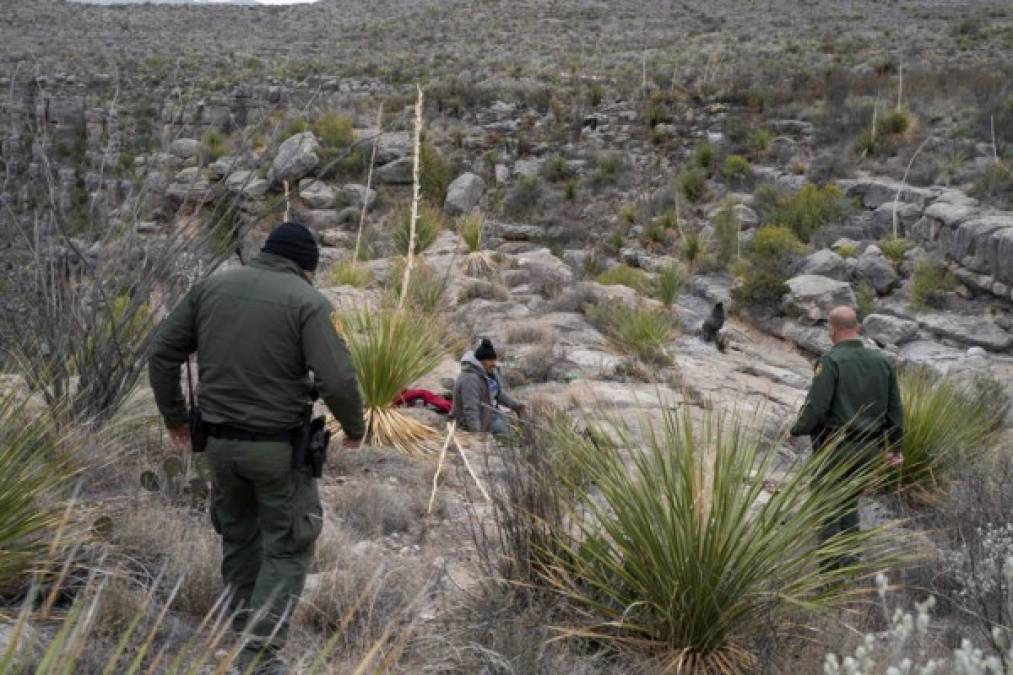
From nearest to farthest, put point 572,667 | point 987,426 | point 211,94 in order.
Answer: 1. point 572,667
2. point 987,426
3. point 211,94

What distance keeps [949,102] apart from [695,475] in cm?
2017

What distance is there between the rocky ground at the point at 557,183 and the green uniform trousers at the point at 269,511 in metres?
0.29

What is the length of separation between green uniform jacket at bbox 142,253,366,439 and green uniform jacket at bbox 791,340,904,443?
2.81 metres

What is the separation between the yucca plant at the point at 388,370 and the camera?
7305mm

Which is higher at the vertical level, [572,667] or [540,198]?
[572,667]

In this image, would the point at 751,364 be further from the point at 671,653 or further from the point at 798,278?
the point at 671,653

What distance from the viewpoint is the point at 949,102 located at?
20.7m

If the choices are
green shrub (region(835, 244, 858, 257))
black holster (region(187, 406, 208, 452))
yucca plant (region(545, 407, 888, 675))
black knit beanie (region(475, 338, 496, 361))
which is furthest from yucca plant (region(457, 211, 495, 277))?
→ yucca plant (region(545, 407, 888, 675))

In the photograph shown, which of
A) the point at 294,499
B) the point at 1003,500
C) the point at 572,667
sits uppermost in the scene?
the point at 294,499

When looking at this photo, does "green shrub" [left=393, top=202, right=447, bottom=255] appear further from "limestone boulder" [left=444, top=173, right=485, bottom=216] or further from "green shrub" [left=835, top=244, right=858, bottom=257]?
"green shrub" [left=835, top=244, right=858, bottom=257]

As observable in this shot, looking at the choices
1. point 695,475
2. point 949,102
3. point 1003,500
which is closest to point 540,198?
point 949,102

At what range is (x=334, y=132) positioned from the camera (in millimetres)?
21062

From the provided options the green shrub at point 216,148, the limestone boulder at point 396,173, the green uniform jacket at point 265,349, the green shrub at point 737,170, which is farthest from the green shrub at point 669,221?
the green uniform jacket at point 265,349

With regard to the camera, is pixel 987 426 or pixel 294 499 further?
pixel 987 426
